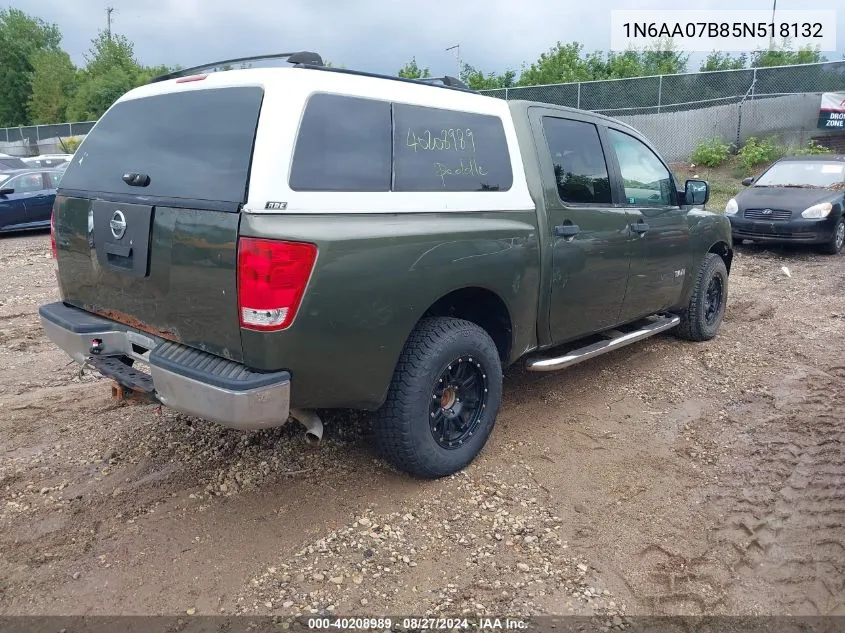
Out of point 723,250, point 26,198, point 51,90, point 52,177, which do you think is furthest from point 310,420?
point 51,90

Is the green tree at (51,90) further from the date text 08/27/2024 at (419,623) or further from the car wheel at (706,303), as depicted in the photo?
the date text 08/27/2024 at (419,623)

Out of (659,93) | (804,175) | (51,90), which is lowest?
(804,175)

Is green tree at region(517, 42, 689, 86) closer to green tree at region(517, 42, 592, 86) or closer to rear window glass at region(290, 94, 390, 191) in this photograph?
green tree at region(517, 42, 592, 86)

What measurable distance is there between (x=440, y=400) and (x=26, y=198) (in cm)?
1247

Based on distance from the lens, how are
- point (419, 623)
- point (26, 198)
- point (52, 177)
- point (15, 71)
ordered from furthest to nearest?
point (15, 71) < point (52, 177) < point (26, 198) < point (419, 623)

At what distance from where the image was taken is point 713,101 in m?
18.1

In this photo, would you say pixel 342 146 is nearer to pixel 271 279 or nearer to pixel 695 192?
pixel 271 279

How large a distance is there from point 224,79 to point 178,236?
77 cm

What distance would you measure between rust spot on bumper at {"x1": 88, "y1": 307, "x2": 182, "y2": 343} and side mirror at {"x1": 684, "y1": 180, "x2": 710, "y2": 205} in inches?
163

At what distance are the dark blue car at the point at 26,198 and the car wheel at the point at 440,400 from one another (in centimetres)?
1164

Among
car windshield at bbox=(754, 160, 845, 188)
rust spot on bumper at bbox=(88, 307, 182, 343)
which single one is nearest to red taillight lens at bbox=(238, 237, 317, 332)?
rust spot on bumper at bbox=(88, 307, 182, 343)

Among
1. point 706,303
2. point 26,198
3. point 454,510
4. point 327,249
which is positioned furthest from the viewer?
point 26,198

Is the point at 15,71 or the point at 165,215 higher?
the point at 15,71

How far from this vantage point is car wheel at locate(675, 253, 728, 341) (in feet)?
18.8
